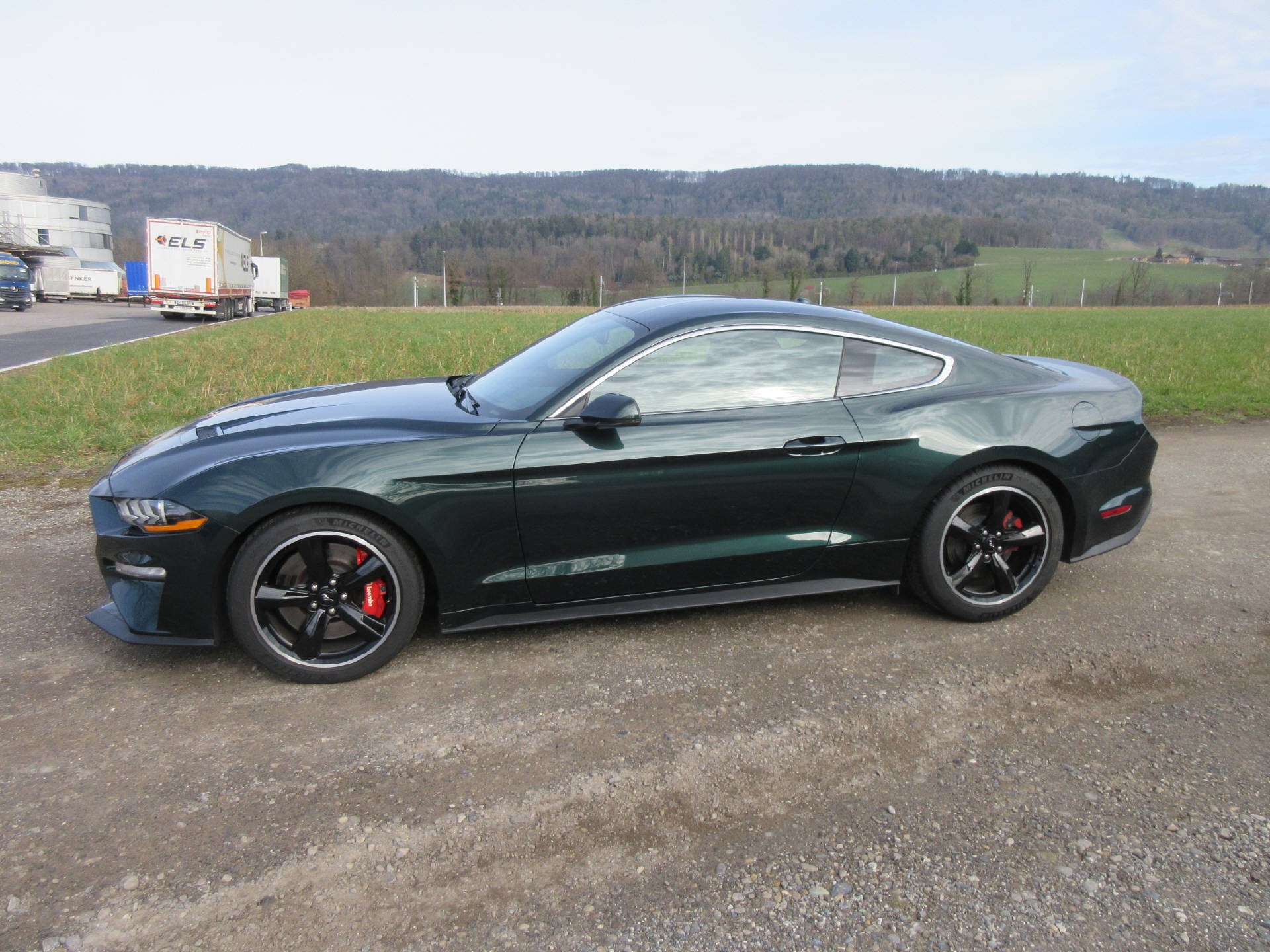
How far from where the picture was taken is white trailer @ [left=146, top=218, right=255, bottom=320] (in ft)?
108

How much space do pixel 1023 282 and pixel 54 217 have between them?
312 feet

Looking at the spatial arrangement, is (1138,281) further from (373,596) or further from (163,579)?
(163,579)

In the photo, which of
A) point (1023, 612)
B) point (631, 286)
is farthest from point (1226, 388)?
point (631, 286)

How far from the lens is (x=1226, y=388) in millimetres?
11305

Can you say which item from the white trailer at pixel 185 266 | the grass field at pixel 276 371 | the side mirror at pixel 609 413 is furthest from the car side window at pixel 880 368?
the white trailer at pixel 185 266

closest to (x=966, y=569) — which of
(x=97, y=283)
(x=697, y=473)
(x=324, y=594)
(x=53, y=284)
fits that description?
(x=697, y=473)

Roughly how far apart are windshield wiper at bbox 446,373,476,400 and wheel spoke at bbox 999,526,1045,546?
8.51 ft

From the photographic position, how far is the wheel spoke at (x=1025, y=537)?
12.9 ft

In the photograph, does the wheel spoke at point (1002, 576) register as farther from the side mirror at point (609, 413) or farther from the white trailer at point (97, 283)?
the white trailer at point (97, 283)

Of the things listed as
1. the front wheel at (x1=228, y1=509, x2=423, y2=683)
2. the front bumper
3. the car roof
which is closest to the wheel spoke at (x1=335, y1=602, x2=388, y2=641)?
the front wheel at (x1=228, y1=509, x2=423, y2=683)

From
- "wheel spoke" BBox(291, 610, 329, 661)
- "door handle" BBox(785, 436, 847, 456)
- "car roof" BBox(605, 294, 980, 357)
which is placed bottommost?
"wheel spoke" BBox(291, 610, 329, 661)

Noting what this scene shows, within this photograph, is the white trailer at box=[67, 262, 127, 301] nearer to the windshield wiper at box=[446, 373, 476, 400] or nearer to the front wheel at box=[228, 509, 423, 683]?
the windshield wiper at box=[446, 373, 476, 400]

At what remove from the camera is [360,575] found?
326 centimetres

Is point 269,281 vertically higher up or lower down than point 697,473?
higher up
